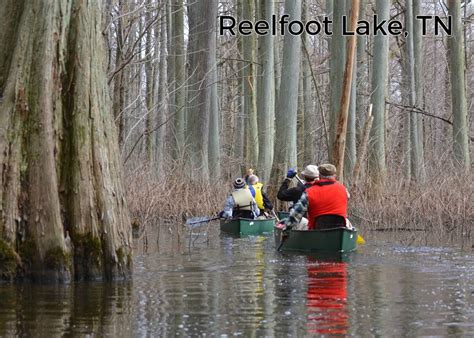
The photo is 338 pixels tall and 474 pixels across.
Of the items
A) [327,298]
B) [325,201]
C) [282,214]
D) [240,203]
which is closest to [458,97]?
[282,214]

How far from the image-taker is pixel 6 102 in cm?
1085

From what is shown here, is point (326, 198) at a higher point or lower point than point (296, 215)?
higher

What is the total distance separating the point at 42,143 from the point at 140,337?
3.87 metres

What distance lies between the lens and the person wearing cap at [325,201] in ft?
51.3

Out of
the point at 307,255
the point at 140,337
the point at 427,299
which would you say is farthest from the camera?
the point at 307,255

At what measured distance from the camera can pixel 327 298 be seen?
9.71m

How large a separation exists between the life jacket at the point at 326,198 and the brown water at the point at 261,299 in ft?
3.20

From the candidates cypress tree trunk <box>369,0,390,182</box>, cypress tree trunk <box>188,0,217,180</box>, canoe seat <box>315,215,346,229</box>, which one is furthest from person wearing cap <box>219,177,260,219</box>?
canoe seat <box>315,215,346,229</box>

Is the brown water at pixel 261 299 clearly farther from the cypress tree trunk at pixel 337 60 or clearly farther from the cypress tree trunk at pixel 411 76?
the cypress tree trunk at pixel 411 76

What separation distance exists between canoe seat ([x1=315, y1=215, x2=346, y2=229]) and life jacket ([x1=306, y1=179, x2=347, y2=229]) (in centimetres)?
6

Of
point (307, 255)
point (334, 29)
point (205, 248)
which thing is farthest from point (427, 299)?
point (334, 29)

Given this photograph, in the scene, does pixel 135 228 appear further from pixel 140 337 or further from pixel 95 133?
pixel 140 337

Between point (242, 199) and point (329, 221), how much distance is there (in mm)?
6442

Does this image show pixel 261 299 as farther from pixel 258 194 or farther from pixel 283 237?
pixel 258 194
